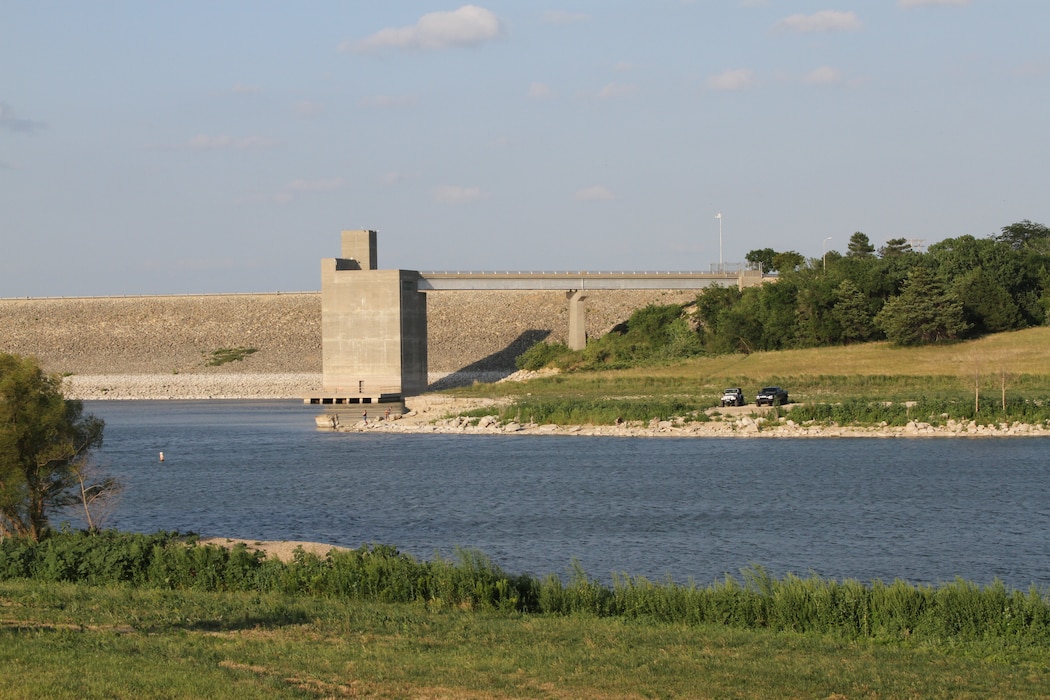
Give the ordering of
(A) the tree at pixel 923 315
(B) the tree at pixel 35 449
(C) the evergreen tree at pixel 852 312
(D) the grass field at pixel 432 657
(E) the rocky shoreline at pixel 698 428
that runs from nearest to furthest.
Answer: (D) the grass field at pixel 432 657 < (B) the tree at pixel 35 449 < (E) the rocky shoreline at pixel 698 428 < (A) the tree at pixel 923 315 < (C) the evergreen tree at pixel 852 312

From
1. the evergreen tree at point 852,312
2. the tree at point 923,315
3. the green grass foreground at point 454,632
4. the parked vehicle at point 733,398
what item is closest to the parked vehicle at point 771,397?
the parked vehicle at point 733,398

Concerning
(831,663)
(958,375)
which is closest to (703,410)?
(958,375)

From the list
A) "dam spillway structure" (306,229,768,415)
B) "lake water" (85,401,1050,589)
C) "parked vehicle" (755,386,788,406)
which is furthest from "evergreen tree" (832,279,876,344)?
"lake water" (85,401,1050,589)

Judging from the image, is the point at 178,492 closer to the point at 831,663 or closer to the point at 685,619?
the point at 685,619

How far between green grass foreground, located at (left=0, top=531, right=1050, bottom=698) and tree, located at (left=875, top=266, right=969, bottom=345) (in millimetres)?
68027

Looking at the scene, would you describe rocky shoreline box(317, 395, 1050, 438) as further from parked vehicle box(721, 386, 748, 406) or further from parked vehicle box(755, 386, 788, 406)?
parked vehicle box(721, 386, 748, 406)

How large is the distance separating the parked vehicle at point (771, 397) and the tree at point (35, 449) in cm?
4189

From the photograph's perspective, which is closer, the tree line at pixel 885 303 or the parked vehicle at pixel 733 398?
the parked vehicle at pixel 733 398

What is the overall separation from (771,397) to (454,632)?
48.7m

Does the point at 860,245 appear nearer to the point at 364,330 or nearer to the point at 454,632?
the point at 364,330

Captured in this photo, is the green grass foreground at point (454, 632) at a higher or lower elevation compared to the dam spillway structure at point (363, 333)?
lower

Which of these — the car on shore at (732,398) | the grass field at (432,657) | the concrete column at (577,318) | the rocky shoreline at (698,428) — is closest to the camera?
the grass field at (432,657)

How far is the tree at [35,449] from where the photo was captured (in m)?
24.4

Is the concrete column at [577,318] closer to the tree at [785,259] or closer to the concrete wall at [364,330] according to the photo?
the concrete wall at [364,330]
